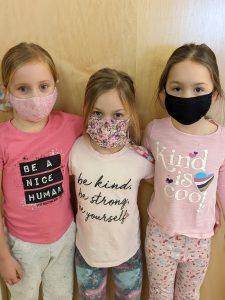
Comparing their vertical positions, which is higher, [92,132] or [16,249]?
[92,132]

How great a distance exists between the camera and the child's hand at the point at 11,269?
3.93 ft

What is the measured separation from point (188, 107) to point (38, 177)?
553mm

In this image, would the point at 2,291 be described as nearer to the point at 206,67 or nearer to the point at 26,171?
the point at 26,171

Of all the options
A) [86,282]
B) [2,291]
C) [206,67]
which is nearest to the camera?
[206,67]

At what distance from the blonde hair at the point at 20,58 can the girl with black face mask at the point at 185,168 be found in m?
0.41

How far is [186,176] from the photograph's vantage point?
1168 mm

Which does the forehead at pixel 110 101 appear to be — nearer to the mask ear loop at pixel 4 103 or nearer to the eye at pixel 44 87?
the eye at pixel 44 87

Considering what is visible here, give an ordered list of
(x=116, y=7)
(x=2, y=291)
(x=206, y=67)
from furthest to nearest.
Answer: (x=2, y=291), (x=116, y=7), (x=206, y=67)

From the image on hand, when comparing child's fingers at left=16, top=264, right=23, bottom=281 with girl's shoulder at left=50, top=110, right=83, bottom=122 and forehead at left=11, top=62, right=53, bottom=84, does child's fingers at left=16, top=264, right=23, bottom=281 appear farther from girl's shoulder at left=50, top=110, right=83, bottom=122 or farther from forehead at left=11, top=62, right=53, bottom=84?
forehead at left=11, top=62, right=53, bottom=84

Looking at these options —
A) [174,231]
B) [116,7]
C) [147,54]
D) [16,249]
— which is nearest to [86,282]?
[16,249]

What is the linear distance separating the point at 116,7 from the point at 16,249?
3.05 ft

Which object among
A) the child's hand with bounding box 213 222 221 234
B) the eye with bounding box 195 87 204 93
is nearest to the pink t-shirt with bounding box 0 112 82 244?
the eye with bounding box 195 87 204 93

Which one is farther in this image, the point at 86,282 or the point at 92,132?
the point at 86,282

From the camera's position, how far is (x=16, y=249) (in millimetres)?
1221
